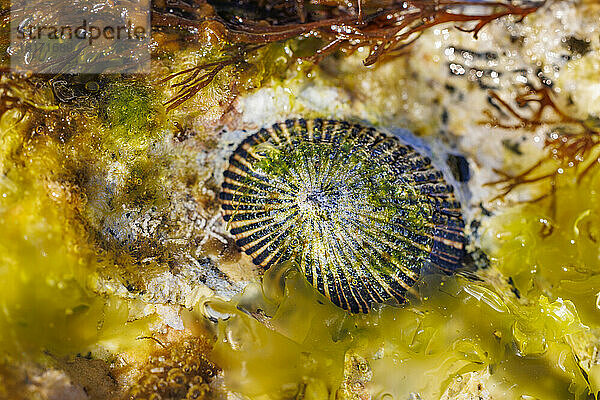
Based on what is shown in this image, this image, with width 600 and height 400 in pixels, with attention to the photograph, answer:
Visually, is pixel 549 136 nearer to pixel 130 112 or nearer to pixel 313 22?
pixel 313 22

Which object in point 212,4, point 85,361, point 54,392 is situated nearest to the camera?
point 54,392

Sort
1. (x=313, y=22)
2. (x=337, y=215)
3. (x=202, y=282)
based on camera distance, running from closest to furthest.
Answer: (x=337, y=215)
(x=202, y=282)
(x=313, y=22)

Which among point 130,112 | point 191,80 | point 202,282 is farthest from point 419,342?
point 130,112

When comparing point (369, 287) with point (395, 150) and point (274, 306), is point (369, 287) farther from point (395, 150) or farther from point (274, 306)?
point (395, 150)

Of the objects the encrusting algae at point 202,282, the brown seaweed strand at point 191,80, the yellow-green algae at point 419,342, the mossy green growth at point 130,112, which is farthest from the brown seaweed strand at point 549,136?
the mossy green growth at point 130,112

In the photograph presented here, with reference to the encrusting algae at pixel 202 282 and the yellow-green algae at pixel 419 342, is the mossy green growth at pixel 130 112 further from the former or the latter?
the yellow-green algae at pixel 419 342

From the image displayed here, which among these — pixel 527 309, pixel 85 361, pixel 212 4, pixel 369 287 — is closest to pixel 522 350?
pixel 527 309
